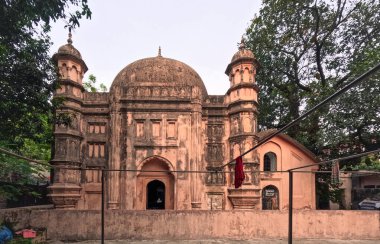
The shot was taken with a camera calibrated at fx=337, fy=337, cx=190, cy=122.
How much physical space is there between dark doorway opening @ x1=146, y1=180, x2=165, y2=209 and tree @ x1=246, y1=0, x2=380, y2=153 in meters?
9.48

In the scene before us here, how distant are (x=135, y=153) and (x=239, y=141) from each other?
209 inches

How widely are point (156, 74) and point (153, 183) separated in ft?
20.1

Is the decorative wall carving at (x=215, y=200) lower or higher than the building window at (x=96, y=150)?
lower

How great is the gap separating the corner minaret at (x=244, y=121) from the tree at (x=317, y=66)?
4780 millimetres

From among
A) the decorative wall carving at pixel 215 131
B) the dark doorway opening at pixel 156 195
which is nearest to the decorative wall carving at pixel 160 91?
the decorative wall carving at pixel 215 131

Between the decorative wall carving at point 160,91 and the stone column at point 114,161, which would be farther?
the decorative wall carving at point 160,91

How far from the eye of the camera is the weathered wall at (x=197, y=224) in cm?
1259

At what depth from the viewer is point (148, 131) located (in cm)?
1733

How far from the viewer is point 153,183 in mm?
17984

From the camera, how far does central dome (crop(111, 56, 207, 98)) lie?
19031 mm

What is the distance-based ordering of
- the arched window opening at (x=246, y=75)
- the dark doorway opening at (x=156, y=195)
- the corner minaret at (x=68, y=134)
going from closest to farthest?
the corner minaret at (x=68, y=134) → the arched window opening at (x=246, y=75) → the dark doorway opening at (x=156, y=195)

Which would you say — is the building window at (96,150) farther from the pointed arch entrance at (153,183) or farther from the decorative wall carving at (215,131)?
the decorative wall carving at (215,131)

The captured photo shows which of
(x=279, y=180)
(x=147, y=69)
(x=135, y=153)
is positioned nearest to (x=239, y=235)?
(x=135, y=153)

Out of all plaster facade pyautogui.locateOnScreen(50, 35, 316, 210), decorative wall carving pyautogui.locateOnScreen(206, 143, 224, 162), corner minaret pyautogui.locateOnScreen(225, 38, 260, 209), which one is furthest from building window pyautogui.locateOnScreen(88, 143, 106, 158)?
corner minaret pyautogui.locateOnScreen(225, 38, 260, 209)
